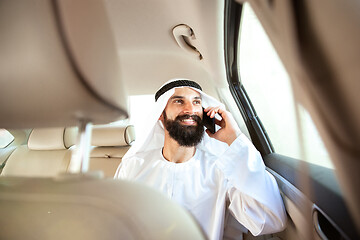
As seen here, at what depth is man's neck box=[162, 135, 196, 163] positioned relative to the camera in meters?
1.43

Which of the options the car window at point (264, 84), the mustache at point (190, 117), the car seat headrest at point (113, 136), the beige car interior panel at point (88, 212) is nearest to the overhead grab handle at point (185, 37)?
the car window at point (264, 84)

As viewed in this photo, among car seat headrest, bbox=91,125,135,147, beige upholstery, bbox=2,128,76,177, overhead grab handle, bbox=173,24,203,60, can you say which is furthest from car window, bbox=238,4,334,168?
beige upholstery, bbox=2,128,76,177

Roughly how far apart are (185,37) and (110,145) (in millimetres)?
1233

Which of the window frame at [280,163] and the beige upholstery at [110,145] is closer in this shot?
the window frame at [280,163]

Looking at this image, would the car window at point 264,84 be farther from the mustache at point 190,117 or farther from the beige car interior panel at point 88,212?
the beige car interior panel at point 88,212

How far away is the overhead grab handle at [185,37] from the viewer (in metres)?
1.40

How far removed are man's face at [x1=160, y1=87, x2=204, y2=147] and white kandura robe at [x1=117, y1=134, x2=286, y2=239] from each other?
0.14m

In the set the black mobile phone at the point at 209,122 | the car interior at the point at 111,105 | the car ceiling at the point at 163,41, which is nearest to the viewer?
the car interior at the point at 111,105

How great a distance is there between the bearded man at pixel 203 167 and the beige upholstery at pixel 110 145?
47cm

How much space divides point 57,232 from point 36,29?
0.39 meters

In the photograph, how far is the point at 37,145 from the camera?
2.05 metres

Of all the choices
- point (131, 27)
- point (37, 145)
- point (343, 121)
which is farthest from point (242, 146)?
point (37, 145)

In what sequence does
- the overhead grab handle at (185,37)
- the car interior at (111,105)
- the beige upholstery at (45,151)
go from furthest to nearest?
the beige upholstery at (45,151)
the overhead grab handle at (185,37)
the car interior at (111,105)

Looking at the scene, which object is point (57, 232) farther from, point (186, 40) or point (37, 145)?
point (37, 145)
